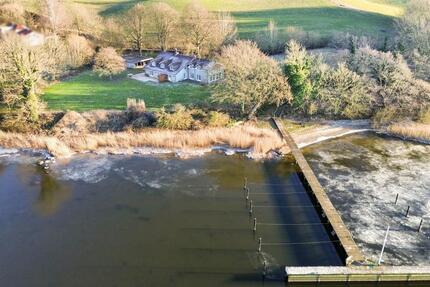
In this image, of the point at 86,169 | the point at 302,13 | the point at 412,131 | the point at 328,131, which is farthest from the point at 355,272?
the point at 302,13

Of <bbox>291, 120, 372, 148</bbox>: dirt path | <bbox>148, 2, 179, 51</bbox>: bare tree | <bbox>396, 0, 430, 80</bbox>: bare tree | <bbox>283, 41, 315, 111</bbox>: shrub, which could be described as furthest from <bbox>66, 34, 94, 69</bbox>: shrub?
<bbox>396, 0, 430, 80</bbox>: bare tree

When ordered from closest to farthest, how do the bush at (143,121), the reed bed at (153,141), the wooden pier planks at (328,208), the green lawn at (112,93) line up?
the wooden pier planks at (328,208) < the reed bed at (153,141) < the bush at (143,121) < the green lawn at (112,93)

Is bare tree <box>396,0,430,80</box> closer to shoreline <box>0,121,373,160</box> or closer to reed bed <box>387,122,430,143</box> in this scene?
reed bed <box>387,122,430,143</box>

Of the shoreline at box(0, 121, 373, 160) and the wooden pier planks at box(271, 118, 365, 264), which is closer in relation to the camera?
the wooden pier planks at box(271, 118, 365, 264)

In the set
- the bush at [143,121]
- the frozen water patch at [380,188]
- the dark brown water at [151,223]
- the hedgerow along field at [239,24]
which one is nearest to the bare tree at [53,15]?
the hedgerow along field at [239,24]

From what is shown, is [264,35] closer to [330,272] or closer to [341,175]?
[341,175]

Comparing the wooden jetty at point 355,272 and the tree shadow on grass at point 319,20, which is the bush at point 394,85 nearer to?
the wooden jetty at point 355,272
